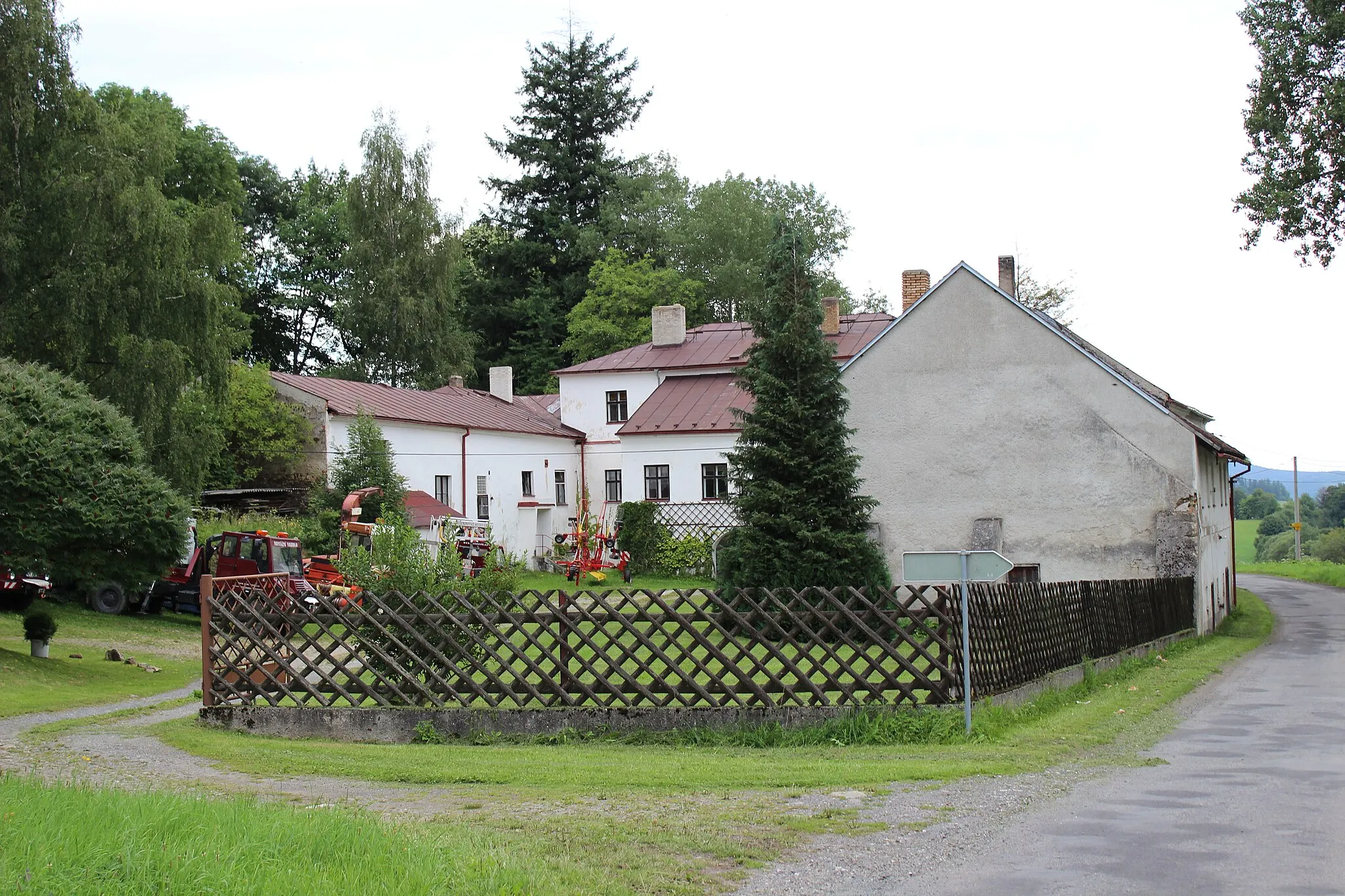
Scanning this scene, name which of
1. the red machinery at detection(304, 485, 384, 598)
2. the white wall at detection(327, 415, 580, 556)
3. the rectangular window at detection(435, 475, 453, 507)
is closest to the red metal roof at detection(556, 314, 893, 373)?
the white wall at detection(327, 415, 580, 556)

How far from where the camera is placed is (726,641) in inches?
528

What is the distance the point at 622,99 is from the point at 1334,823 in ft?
210

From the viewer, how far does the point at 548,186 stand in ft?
222

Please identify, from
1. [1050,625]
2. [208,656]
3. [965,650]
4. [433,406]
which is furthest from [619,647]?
[433,406]

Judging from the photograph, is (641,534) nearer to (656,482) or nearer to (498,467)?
(656,482)

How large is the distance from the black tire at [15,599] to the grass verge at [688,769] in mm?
16845

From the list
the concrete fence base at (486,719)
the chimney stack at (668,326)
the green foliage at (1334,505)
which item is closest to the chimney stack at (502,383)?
the chimney stack at (668,326)

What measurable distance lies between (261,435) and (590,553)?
12052 millimetres

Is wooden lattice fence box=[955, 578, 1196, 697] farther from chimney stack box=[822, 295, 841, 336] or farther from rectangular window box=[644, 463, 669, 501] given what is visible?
rectangular window box=[644, 463, 669, 501]

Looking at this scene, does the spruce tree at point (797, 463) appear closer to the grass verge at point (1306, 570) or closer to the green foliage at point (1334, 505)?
the grass verge at point (1306, 570)

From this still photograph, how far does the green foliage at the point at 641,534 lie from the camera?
44.8 meters

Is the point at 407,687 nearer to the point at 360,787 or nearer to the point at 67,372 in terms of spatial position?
the point at 360,787

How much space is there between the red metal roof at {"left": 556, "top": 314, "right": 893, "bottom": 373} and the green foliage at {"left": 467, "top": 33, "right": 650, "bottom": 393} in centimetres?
1463

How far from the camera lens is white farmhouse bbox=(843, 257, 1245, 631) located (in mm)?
27859
